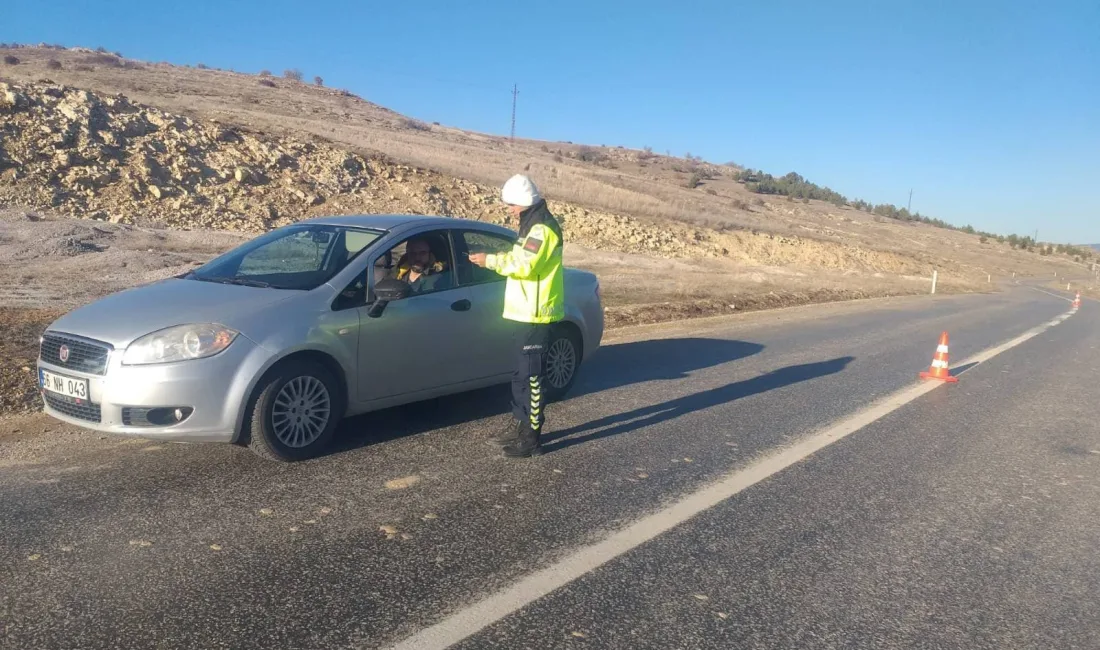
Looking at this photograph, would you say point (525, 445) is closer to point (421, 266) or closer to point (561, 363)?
point (421, 266)

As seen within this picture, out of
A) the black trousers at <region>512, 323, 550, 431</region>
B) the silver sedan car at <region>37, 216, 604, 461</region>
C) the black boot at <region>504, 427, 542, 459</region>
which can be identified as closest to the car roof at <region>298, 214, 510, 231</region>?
the silver sedan car at <region>37, 216, 604, 461</region>

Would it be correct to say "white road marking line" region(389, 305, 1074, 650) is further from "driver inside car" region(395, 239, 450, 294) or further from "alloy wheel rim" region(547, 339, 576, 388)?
"driver inside car" region(395, 239, 450, 294)

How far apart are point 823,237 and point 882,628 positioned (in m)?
49.0

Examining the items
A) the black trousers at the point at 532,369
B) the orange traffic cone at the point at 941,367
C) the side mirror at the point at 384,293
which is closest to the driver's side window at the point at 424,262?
the side mirror at the point at 384,293

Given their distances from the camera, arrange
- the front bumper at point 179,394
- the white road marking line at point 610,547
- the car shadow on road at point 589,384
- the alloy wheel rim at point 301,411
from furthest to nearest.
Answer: the car shadow on road at point 589,384 → the alloy wheel rim at point 301,411 → the front bumper at point 179,394 → the white road marking line at point 610,547

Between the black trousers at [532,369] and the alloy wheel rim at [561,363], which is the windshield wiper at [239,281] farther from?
the alloy wheel rim at [561,363]

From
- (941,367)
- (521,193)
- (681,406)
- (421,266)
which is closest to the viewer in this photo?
(521,193)

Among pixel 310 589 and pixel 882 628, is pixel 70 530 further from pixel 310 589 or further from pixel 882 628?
pixel 882 628

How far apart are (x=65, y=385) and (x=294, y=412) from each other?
139cm

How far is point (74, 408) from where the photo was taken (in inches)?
210

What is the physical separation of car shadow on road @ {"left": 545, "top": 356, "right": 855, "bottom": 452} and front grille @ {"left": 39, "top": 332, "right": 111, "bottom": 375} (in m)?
2.99

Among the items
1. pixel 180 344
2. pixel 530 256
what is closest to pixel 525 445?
pixel 530 256

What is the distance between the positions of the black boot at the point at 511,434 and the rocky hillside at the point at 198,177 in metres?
18.8

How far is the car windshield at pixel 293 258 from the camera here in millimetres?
6148
